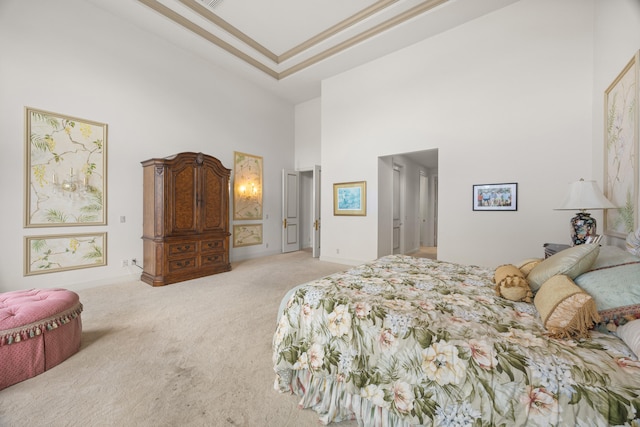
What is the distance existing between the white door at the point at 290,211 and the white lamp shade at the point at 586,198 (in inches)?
215

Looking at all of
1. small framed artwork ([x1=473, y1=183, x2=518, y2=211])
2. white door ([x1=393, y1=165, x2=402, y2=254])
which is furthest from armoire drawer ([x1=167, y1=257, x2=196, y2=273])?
small framed artwork ([x1=473, y1=183, x2=518, y2=211])

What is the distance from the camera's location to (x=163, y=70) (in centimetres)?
454

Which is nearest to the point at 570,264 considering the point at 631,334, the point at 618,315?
the point at 618,315

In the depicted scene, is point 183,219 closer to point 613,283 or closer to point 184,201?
point 184,201

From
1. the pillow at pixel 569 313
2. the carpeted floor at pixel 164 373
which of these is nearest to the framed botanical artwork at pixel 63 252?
the carpeted floor at pixel 164 373

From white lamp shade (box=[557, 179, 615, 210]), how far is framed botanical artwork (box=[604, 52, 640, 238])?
15 centimetres

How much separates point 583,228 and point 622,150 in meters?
0.78

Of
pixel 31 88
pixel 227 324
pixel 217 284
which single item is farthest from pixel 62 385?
pixel 31 88

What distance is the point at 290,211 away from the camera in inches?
272

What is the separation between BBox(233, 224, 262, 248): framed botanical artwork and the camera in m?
5.78

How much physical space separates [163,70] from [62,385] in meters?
4.87

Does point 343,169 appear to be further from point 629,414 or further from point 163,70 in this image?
point 629,414

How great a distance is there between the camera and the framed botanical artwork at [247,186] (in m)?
5.78

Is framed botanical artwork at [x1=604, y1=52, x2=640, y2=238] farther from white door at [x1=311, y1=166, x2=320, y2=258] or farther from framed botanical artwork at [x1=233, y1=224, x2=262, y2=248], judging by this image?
framed botanical artwork at [x1=233, y1=224, x2=262, y2=248]
